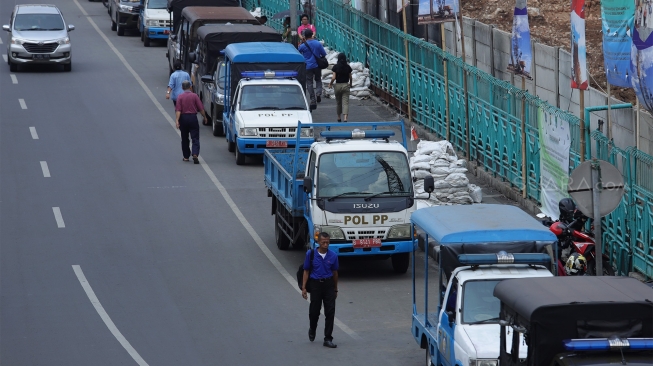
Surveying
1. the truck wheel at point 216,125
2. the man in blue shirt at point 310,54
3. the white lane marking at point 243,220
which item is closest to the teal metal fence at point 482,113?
the man in blue shirt at point 310,54

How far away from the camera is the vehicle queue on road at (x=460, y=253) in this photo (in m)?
9.62

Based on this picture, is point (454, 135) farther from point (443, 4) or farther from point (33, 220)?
point (33, 220)

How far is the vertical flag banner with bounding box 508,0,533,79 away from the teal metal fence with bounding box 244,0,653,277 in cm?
62

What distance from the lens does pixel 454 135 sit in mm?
26828

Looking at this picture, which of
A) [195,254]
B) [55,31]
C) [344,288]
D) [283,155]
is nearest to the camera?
[344,288]

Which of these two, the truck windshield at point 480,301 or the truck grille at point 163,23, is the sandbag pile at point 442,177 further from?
the truck grille at point 163,23

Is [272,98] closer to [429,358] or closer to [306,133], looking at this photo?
[306,133]

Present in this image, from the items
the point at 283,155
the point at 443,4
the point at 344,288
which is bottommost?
the point at 344,288

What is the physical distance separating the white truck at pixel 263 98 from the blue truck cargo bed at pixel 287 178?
3722 millimetres

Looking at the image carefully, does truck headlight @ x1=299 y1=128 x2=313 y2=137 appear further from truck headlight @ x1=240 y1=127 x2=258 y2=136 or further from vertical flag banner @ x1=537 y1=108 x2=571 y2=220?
vertical flag banner @ x1=537 y1=108 x2=571 y2=220

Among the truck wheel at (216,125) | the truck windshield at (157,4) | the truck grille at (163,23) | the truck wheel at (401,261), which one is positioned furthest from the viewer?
the truck grille at (163,23)

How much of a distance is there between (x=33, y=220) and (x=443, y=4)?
9.79 metres

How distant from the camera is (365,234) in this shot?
60.3ft

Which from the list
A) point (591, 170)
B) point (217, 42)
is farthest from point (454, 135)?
point (591, 170)
